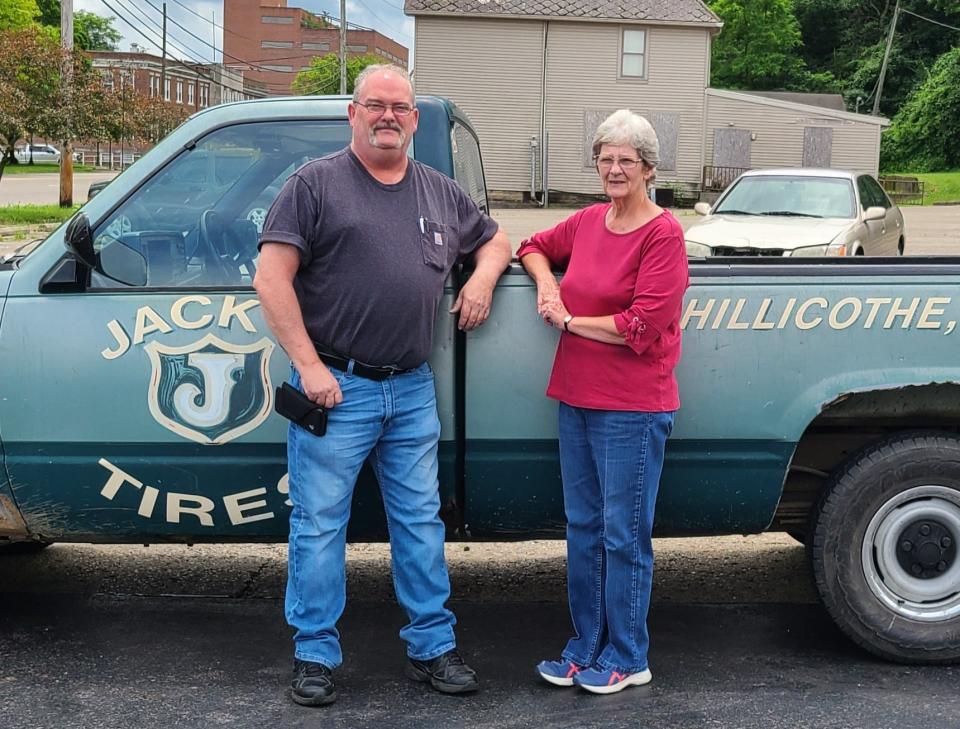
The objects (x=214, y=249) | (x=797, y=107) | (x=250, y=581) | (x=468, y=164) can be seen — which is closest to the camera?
(x=214, y=249)

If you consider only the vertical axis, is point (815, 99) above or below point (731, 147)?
above

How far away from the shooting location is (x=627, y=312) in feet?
11.4

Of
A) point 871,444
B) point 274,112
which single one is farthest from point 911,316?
point 274,112

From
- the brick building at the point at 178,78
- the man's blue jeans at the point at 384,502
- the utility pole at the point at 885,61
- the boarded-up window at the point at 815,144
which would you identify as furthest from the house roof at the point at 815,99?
the man's blue jeans at the point at 384,502

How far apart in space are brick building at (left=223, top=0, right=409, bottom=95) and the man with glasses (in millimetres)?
105763

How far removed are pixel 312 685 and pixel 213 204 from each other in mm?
1557

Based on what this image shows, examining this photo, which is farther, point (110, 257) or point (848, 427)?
point (848, 427)

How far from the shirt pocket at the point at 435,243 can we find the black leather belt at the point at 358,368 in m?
0.33

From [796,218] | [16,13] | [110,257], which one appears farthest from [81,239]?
[16,13]

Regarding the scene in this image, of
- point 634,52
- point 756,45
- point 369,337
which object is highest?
point 756,45

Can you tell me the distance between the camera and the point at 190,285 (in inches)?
153

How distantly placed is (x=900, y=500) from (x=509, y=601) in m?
1.54

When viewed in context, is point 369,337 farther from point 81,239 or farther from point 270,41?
point 270,41

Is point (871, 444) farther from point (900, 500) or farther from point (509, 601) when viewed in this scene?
point (509, 601)
